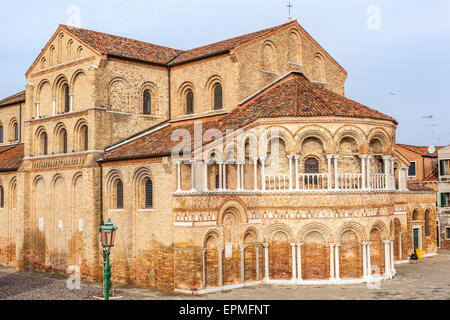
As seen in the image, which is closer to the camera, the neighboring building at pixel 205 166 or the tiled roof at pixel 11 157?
the neighboring building at pixel 205 166

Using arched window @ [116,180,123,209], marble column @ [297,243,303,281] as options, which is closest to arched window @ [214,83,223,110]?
arched window @ [116,180,123,209]

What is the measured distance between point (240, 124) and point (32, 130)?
44.3ft

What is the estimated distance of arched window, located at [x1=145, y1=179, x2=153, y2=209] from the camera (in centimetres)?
2505

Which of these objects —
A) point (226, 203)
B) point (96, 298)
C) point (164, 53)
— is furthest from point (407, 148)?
point (96, 298)

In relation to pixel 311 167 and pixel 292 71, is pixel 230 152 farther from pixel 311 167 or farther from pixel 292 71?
pixel 292 71

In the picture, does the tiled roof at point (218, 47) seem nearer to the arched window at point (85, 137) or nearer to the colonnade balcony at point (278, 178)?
the arched window at point (85, 137)

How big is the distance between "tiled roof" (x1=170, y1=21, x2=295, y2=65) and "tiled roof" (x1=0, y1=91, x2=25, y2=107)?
12710mm

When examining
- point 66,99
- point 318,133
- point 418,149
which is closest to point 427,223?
point 418,149

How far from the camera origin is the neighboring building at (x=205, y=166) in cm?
2364

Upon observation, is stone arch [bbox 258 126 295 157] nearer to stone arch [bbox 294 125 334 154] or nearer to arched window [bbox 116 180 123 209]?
stone arch [bbox 294 125 334 154]

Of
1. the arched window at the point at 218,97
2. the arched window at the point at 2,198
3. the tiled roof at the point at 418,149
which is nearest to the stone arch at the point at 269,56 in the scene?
the arched window at the point at 218,97

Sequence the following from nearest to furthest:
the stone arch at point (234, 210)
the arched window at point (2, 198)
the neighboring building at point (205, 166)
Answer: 1. the stone arch at point (234, 210)
2. the neighboring building at point (205, 166)
3. the arched window at point (2, 198)

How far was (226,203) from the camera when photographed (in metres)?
23.4

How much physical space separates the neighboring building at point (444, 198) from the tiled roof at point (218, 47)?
17.9m
